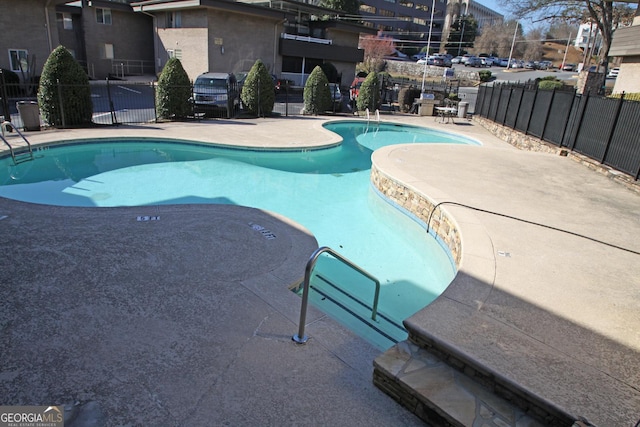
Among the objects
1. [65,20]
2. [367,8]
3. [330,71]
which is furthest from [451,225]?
[367,8]

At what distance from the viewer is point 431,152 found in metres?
10.9

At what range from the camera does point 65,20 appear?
84.6ft

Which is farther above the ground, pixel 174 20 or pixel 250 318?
pixel 174 20

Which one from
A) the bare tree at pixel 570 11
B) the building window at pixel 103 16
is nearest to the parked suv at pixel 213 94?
the building window at pixel 103 16

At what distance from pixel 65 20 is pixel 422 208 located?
95.2ft

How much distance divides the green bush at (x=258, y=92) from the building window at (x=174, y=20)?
11.9 metres

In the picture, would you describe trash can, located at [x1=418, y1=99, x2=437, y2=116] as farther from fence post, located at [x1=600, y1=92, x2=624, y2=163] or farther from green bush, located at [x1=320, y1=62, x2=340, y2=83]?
fence post, located at [x1=600, y1=92, x2=624, y2=163]

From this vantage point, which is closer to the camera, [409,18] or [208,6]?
[208,6]

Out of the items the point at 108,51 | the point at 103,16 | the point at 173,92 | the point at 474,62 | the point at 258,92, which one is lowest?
the point at 173,92

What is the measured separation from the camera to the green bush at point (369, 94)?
1944 centimetres

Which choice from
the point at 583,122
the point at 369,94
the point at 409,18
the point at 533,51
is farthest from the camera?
the point at 409,18

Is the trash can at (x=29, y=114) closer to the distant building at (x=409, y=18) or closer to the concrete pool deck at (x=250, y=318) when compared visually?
the concrete pool deck at (x=250, y=318)
